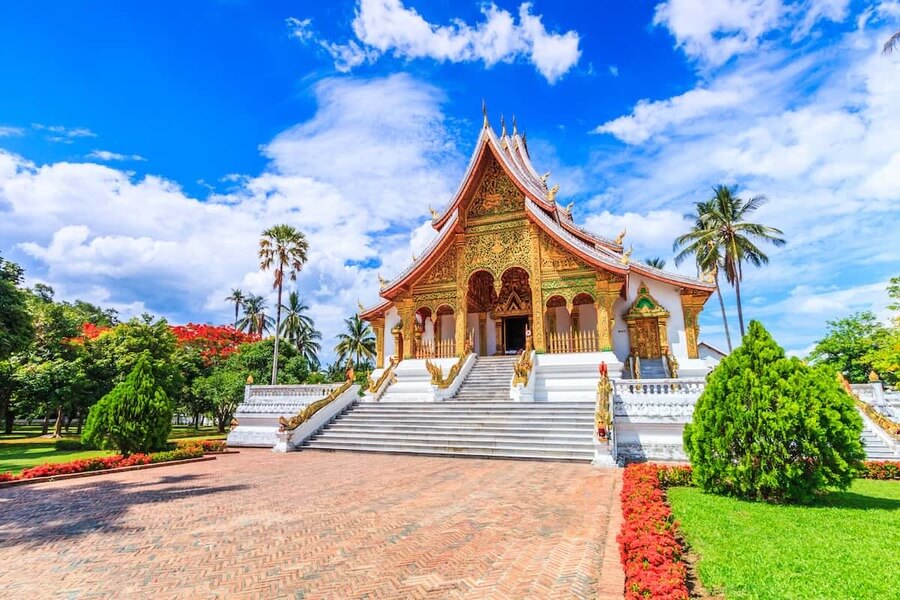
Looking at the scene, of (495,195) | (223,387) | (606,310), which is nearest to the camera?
(606,310)

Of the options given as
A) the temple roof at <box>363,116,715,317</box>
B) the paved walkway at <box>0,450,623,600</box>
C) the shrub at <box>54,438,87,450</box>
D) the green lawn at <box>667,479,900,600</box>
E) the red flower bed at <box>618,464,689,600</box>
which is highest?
the temple roof at <box>363,116,715,317</box>

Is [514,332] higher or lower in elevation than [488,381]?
higher

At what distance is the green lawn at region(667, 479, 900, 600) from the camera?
12.1 ft

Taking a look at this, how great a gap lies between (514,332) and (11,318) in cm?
2060

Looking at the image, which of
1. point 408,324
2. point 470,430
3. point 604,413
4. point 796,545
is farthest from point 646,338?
point 796,545

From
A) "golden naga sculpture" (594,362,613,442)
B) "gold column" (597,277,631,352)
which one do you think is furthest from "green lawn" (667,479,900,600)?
"gold column" (597,277,631,352)

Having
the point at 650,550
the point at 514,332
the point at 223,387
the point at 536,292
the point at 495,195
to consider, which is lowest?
the point at 650,550

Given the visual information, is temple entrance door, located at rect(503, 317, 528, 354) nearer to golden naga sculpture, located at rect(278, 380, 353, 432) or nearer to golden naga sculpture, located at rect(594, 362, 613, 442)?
golden naga sculpture, located at rect(278, 380, 353, 432)

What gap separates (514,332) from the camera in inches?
901

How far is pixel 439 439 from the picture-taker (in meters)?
13.1

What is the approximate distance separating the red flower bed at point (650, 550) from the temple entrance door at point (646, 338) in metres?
13.5

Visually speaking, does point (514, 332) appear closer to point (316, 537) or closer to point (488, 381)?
point (488, 381)

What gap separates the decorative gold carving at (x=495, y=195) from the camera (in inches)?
824

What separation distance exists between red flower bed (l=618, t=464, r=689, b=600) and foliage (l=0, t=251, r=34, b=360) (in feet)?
69.3
